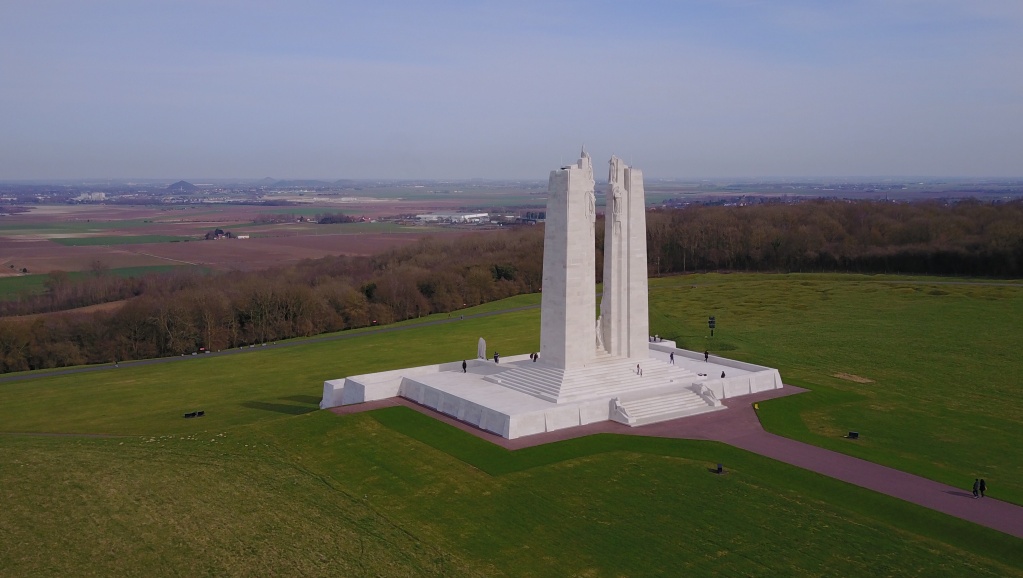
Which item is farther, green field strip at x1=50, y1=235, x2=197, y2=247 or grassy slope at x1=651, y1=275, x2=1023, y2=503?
green field strip at x1=50, y1=235, x2=197, y2=247

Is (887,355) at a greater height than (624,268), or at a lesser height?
lesser

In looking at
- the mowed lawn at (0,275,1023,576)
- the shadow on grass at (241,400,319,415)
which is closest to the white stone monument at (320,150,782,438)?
the shadow on grass at (241,400,319,415)

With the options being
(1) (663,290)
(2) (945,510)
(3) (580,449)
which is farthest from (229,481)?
(1) (663,290)

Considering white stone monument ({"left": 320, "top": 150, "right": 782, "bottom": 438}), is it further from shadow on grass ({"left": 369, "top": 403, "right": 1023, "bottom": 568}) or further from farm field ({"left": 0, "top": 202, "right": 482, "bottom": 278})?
farm field ({"left": 0, "top": 202, "right": 482, "bottom": 278})

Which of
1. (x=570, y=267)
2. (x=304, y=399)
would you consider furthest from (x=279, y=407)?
(x=570, y=267)

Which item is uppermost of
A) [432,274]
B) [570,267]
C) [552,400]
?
[570,267]

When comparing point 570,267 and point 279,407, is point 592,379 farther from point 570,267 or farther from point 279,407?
point 279,407

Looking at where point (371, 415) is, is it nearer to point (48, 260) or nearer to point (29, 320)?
point (29, 320)

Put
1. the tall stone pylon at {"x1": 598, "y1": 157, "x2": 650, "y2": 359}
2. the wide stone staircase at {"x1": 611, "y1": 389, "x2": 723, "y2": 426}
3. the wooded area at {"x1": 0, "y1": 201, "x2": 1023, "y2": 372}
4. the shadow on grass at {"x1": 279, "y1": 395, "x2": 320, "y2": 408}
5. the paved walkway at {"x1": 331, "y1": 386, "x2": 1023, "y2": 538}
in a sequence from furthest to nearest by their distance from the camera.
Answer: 1. the wooded area at {"x1": 0, "y1": 201, "x2": 1023, "y2": 372}
2. the shadow on grass at {"x1": 279, "y1": 395, "x2": 320, "y2": 408}
3. the tall stone pylon at {"x1": 598, "y1": 157, "x2": 650, "y2": 359}
4. the wide stone staircase at {"x1": 611, "y1": 389, "x2": 723, "y2": 426}
5. the paved walkway at {"x1": 331, "y1": 386, "x2": 1023, "y2": 538}
